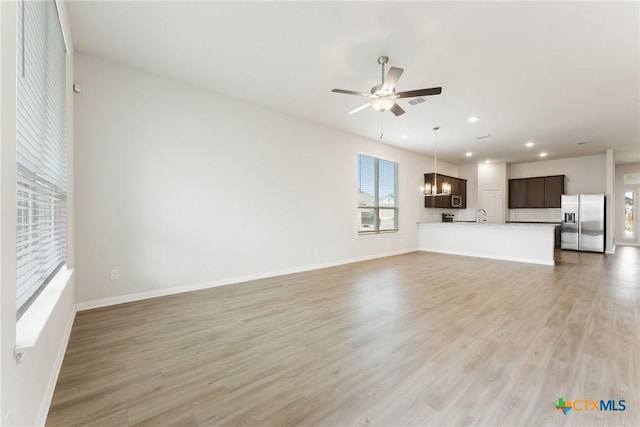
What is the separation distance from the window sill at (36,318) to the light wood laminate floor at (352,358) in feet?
1.86

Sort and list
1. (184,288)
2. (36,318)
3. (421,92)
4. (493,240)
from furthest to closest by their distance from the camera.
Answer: (493,240)
(184,288)
(421,92)
(36,318)

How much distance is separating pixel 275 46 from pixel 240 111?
1.63 meters

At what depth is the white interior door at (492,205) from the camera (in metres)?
9.16

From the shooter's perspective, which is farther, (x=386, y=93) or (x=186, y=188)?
(x=186, y=188)

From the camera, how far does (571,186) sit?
8.42 meters

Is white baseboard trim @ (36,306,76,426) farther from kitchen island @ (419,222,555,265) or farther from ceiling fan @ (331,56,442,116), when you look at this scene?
kitchen island @ (419,222,555,265)

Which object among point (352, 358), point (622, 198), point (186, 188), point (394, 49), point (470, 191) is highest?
point (394, 49)

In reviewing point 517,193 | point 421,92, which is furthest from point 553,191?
point 421,92

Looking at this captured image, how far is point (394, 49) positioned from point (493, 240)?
584 cm

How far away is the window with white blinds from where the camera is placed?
55.2 inches

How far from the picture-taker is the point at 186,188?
12.5ft

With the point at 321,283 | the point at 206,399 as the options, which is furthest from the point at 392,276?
the point at 206,399

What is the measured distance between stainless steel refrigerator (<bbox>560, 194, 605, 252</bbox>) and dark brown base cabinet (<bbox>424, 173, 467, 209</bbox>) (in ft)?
8.84

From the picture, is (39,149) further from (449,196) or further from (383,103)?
(449,196)
